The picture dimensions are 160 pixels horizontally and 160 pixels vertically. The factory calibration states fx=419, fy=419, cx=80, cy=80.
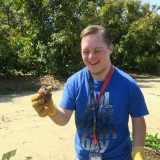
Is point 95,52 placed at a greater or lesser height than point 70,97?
greater

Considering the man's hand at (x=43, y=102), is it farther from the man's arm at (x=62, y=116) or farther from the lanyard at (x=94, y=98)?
the lanyard at (x=94, y=98)

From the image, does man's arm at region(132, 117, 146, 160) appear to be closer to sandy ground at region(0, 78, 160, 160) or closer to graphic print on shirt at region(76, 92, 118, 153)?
graphic print on shirt at region(76, 92, 118, 153)

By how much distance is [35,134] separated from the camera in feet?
21.9

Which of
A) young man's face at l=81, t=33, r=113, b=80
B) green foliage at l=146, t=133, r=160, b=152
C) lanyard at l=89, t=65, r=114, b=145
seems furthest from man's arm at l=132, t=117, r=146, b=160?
green foliage at l=146, t=133, r=160, b=152

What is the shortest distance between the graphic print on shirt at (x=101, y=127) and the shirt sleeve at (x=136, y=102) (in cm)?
13

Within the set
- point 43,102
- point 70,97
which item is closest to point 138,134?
point 70,97

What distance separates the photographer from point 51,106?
8.58 feet

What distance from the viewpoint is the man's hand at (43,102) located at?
8.28 feet

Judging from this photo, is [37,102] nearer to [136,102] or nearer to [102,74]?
[102,74]

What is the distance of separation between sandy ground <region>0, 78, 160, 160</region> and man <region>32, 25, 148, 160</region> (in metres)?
2.86

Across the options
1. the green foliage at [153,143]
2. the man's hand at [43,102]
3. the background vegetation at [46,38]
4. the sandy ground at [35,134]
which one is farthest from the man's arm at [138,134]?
the background vegetation at [46,38]

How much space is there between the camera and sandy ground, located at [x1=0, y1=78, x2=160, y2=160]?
223 inches

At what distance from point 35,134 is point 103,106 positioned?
4215mm

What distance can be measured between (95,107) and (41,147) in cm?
346
